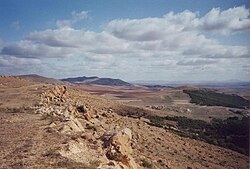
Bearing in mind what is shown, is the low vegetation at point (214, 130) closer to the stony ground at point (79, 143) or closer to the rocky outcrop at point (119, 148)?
the stony ground at point (79, 143)

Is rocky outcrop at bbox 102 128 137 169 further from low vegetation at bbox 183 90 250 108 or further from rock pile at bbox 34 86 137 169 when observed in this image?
low vegetation at bbox 183 90 250 108

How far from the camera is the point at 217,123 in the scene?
5834cm

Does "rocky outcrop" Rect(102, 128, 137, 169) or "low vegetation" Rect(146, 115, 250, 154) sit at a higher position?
"rocky outcrop" Rect(102, 128, 137, 169)

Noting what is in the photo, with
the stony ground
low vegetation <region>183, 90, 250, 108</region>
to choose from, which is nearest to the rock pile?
the stony ground

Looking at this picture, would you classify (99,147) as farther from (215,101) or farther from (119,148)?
(215,101)

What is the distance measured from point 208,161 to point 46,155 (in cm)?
1870

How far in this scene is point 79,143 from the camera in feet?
55.3

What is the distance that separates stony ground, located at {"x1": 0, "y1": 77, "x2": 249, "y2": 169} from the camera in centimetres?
1452

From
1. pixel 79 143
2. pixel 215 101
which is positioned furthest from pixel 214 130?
pixel 215 101

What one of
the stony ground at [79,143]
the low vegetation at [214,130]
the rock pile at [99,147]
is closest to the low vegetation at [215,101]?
the low vegetation at [214,130]

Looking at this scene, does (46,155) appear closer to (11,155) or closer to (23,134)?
(11,155)

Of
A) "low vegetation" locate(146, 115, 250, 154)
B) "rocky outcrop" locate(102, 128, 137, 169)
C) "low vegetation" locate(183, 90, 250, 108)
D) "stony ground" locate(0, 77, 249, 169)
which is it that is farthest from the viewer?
"low vegetation" locate(183, 90, 250, 108)

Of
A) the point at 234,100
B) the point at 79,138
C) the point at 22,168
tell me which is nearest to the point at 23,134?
the point at 79,138

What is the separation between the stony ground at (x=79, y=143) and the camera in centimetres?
1452
